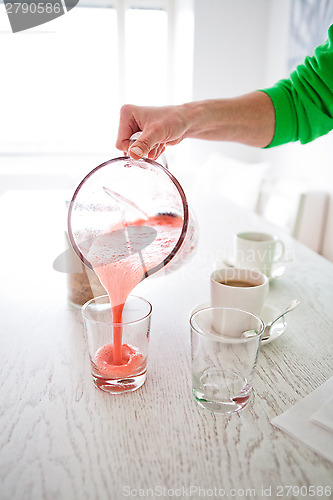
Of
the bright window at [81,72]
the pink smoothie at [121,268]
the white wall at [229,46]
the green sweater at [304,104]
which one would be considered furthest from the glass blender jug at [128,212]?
the bright window at [81,72]

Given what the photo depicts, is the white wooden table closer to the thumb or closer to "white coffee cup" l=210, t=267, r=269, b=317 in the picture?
"white coffee cup" l=210, t=267, r=269, b=317

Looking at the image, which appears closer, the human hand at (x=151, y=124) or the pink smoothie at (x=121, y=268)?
the pink smoothie at (x=121, y=268)

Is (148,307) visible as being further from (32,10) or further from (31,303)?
(32,10)

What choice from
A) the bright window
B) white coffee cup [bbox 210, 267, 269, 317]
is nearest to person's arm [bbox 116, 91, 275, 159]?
white coffee cup [bbox 210, 267, 269, 317]

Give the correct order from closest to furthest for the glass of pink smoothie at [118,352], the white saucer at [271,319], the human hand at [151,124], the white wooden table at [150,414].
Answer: the white wooden table at [150,414] → the glass of pink smoothie at [118,352] → the white saucer at [271,319] → the human hand at [151,124]

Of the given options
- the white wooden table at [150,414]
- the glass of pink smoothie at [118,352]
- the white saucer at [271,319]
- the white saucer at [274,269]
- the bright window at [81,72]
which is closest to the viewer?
the white wooden table at [150,414]

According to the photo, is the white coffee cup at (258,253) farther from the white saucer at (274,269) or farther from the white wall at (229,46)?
the white wall at (229,46)

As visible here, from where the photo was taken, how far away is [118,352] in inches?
24.5

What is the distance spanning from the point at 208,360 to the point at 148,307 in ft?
0.41

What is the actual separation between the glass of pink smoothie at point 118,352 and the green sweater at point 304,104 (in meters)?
0.73

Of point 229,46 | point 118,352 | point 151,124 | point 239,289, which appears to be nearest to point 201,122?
point 151,124

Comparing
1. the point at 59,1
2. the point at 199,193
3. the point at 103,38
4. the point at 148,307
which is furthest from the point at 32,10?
the point at 148,307

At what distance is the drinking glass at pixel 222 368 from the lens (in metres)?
0.58

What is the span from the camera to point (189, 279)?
40.6 inches
